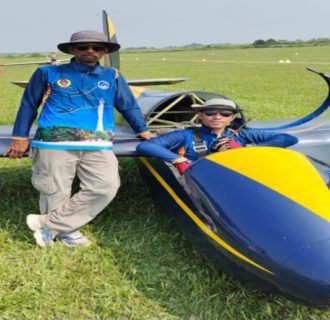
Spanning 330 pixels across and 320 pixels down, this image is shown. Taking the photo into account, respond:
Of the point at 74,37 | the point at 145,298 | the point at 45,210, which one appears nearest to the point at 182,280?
the point at 145,298

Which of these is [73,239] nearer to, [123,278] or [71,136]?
[123,278]

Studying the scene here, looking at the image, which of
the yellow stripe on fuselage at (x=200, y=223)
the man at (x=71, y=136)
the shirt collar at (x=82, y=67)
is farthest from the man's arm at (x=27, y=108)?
the yellow stripe on fuselage at (x=200, y=223)

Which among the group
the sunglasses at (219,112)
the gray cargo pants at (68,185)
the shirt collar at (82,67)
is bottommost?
the gray cargo pants at (68,185)

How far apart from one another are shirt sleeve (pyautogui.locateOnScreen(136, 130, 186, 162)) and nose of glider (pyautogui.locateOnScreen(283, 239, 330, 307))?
5.37 feet

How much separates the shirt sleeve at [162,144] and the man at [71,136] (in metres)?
0.33

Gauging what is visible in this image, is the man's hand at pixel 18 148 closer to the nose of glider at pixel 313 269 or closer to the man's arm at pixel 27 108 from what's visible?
the man's arm at pixel 27 108

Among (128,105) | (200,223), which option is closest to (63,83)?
(128,105)

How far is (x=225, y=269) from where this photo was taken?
3.08m

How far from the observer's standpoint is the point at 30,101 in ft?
12.8

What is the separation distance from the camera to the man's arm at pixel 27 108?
151 inches

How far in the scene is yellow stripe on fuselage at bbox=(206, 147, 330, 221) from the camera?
276 cm

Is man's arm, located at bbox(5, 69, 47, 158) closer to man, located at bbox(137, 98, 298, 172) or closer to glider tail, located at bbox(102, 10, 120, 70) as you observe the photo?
man, located at bbox(137, 98, 298, 172)

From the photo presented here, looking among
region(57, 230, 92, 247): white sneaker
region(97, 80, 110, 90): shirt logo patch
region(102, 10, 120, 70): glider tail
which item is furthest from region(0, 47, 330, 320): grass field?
region(102, 10, 120, 70): glider tail

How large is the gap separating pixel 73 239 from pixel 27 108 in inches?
49.3
